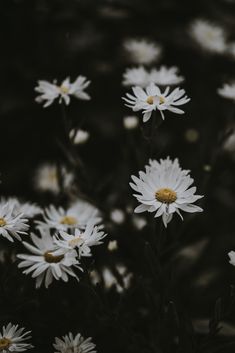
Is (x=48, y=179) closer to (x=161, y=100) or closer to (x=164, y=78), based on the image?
(x=164, y=78)

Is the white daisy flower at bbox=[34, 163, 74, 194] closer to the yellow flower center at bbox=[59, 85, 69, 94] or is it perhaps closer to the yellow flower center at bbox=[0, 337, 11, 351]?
the yellow flower center at bbox=[59, 85, 69, 94]

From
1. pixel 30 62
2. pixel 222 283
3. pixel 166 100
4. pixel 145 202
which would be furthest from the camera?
pixel 30 62

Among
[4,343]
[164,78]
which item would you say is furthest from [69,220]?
[164,78]

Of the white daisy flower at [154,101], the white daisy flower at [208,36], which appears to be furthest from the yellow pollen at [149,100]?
the white daisy flower at [208,36]

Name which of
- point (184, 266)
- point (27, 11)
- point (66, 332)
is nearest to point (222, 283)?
point (184, 266)

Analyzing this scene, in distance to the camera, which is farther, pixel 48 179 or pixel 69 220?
pixel 48 179

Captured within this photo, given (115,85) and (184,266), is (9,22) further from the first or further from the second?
(184,266)

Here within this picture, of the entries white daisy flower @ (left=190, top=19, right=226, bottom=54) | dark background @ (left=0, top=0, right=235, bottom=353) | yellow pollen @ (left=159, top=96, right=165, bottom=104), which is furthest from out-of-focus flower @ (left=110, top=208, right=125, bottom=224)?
white daisy flower @ (left=190, top=19, right=226, bottom=54)
